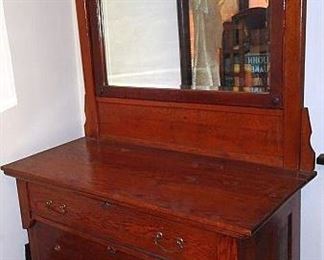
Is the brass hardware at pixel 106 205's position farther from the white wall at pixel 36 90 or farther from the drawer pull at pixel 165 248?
the white wall at pixel 36 90

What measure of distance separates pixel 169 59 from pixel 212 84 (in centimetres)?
24

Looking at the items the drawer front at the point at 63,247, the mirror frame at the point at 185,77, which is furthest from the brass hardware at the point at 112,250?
the mirror frame at the point at 185,77

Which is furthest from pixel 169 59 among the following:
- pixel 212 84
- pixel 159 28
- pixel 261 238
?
pixel 261 238

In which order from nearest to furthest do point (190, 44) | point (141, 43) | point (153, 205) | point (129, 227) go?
point (153, 205) → point (129, 227) → point (190, 44) → point (141, 43)

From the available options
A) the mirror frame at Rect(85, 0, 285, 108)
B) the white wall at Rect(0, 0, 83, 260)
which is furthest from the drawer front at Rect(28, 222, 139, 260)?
Answer: the mirror frame at Rect(85, 0, 285, 108)

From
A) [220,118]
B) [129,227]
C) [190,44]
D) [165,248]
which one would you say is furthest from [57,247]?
[190,44]

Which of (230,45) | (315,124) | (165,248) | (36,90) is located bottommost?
(165,248)

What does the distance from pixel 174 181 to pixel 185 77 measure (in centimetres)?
44

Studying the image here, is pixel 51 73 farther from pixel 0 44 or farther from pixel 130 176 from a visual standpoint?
pixel 130 176

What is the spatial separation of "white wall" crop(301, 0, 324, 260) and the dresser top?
0.12 metres

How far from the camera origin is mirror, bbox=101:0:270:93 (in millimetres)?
1450

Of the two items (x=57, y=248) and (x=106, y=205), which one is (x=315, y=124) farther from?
(x=57, y=248)

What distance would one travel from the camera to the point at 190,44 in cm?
163

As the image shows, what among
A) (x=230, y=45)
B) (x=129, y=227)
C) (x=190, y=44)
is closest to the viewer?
(x=129, y=227)
